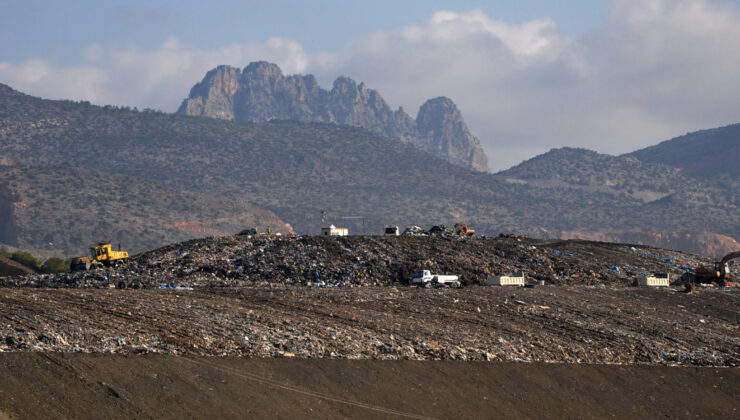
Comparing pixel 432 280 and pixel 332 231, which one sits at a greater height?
pixel 332 231

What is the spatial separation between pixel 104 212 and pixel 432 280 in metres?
130

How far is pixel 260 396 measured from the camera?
24203mm

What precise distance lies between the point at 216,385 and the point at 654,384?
1564 centimetres

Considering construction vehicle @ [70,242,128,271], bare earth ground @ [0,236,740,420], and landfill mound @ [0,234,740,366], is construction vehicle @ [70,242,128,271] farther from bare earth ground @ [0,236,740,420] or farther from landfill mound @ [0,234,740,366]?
bare earth ground @ [0,236,740,420]

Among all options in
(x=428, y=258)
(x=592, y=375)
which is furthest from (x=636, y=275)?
(x=592, y=375)

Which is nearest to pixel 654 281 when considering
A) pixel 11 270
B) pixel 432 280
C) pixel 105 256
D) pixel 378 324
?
pixel 432 280

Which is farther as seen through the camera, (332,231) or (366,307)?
(332,231)

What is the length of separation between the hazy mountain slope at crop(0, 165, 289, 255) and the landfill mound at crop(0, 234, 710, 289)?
9393 centimetres

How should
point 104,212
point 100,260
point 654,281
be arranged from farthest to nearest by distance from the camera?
point 104,212, point 100,260, point 654,281

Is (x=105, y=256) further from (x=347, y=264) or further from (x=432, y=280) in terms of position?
(x=432, y=280)

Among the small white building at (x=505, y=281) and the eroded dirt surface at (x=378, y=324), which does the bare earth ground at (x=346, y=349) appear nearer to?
the eroded dirt surface at (x=378, y=324)

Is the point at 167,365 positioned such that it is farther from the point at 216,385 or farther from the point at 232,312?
the point at 232,312

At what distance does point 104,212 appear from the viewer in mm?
167250

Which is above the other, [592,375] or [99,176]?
[99,176]
